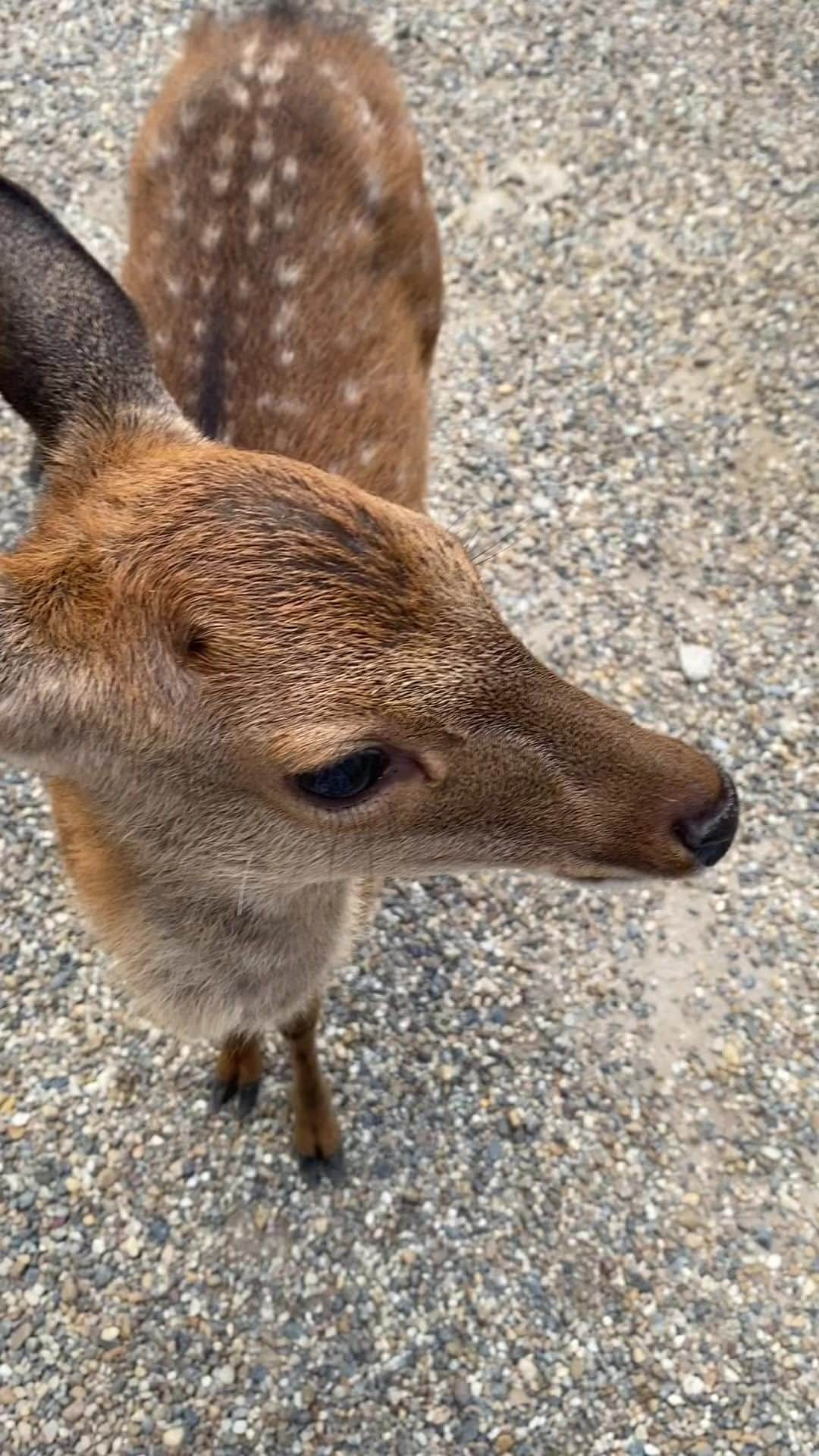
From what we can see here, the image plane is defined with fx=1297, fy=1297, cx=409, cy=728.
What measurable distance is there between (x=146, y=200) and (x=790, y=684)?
2.18 metres

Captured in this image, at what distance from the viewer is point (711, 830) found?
193cm

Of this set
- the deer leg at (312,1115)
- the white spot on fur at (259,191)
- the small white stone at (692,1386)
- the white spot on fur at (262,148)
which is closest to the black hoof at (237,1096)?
the deer leg at (312,1115)

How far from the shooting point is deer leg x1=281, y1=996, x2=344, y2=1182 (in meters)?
2.82

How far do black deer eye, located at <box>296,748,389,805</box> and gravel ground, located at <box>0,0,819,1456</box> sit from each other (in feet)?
2.05

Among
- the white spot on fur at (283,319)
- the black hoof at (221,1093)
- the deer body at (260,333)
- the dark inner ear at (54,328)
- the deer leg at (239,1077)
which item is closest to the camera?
the dark inner ear at (54,328)

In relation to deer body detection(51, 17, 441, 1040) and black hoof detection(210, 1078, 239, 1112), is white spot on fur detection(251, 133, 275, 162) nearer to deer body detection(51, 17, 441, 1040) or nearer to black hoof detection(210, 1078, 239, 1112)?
deer body detection(51, 17, 441, 1040)

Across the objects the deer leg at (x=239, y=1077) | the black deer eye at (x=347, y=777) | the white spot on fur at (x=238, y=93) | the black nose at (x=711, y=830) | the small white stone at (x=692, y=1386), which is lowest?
the small white stone at (x=692, y=1386)

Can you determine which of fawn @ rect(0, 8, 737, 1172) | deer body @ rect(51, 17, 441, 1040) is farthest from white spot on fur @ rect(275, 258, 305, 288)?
fawn @ rect(0, 8, 737, 1172)

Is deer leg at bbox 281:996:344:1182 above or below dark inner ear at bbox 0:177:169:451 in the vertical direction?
below

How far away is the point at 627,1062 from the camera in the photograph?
3229mm

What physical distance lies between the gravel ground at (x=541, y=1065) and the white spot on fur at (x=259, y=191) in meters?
1.35

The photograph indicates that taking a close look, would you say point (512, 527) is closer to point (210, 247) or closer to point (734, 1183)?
point (210, 247)

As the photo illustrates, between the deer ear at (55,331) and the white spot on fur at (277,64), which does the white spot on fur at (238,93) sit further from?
the deer ear at (55,331)

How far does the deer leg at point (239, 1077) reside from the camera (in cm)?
297
